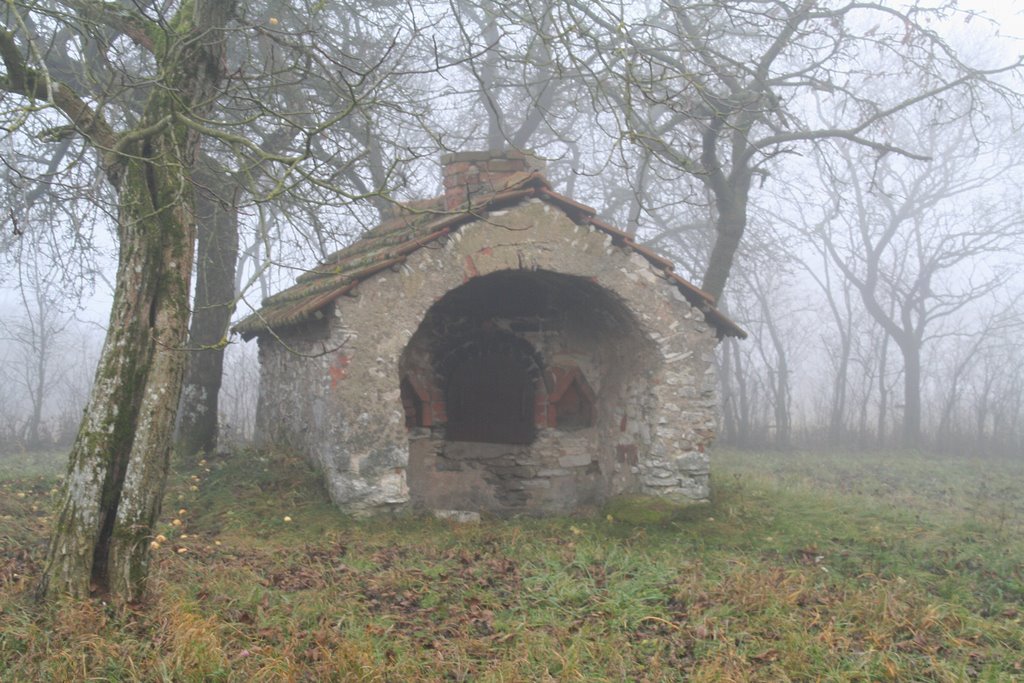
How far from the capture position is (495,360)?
383 inches

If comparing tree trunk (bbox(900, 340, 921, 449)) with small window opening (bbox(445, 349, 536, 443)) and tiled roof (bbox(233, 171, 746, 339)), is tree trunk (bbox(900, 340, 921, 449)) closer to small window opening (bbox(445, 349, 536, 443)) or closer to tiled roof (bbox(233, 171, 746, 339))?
tiled roof (bbox(233, 171, 746, 339))

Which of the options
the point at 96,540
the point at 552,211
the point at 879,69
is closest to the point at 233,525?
the point at 96,540

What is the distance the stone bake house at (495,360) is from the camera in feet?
25.0

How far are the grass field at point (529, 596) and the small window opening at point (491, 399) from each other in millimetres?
1747

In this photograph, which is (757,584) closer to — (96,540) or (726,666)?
(726,666)

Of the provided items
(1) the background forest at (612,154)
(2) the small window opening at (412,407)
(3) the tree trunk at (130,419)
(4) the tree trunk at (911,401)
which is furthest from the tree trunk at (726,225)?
(4) the tree trunk at (911,401)

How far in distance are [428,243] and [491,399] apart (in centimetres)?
258

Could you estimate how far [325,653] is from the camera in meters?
4.41

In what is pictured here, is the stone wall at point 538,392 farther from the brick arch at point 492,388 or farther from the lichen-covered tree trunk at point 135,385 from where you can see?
the lichen-covered tree trunk at point 135,385

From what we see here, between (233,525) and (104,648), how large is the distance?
3270 mm

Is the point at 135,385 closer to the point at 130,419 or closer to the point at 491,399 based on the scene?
the point at 130,419

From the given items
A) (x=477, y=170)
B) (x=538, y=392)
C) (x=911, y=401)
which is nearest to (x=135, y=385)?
(x=477, y=170)

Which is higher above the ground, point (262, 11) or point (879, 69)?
Answer: point (879, 69)

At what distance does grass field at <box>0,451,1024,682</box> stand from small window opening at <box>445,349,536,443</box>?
1.75 m
